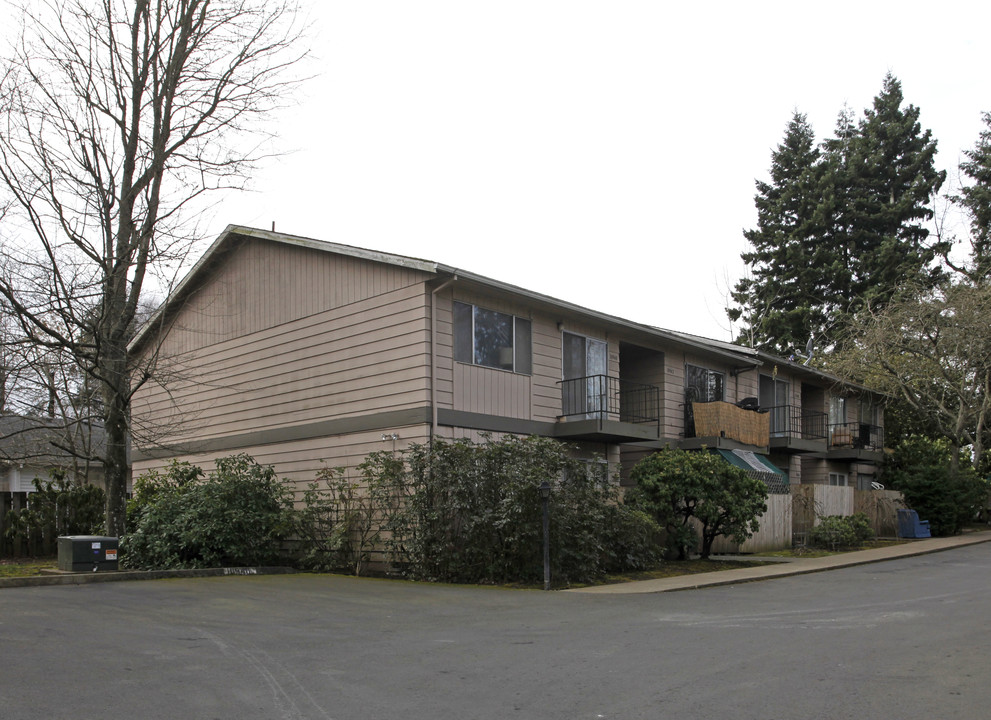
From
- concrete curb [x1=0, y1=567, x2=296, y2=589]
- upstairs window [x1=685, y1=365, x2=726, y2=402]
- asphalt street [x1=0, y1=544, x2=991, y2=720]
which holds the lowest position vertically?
concrete curb [x1=0, y1=567, x2=296, y2=589]

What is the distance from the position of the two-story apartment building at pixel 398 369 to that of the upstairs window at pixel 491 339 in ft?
0.11

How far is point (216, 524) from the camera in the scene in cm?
1596

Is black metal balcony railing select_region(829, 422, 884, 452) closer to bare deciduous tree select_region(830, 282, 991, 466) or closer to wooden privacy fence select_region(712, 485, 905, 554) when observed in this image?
bare deciduous tree select_region(830, 282, 991, 466)

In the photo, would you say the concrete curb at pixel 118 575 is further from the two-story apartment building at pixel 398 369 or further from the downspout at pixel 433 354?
the downspout at pixel 433 354

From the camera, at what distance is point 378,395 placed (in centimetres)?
1719

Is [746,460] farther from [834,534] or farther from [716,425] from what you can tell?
[834,534]

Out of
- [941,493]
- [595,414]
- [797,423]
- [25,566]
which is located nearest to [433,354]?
[595,414]

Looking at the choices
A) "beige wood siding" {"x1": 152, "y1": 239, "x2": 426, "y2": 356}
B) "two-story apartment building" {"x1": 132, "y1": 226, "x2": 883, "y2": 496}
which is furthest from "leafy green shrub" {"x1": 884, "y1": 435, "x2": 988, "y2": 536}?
"beige wood siding" {"x1": 152, "y1": 239, "x2": 426, "y2": 356}

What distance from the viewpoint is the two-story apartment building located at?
659 inches

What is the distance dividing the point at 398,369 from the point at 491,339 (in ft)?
6.75

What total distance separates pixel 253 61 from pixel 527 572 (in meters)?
11.3

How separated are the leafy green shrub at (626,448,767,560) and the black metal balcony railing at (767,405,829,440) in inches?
338

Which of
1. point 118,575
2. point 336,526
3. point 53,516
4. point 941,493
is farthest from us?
point 941,493

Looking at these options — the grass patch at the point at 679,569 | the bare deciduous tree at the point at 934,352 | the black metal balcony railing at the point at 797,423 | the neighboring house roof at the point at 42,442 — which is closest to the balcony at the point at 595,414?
the grass patch at the point at 679,569
